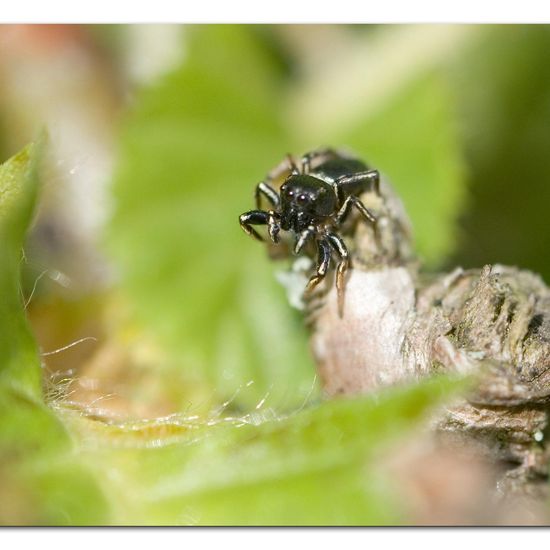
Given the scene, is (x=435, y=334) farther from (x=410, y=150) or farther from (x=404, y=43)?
(x=404, y=43)

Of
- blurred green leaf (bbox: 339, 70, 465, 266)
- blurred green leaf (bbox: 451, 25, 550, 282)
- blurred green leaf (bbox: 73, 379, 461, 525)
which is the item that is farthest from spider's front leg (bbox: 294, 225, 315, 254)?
blurred green leaf (bbox: 451, 25, 550, 282)

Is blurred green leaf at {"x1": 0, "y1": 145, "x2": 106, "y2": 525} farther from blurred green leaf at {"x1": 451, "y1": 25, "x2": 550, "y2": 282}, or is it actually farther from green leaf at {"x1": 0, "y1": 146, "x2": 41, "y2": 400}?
blurred green leaf at {"x1": 451, "y1": 25, "x2": 550, "y2": 282}

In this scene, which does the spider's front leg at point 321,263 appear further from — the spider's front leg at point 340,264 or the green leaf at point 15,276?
the green leaf at point 15,276

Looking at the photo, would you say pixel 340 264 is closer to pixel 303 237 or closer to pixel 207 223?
pixel 303 237

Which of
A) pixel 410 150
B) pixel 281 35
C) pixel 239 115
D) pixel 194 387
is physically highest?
pixel 281 35

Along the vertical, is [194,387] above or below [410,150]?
below
